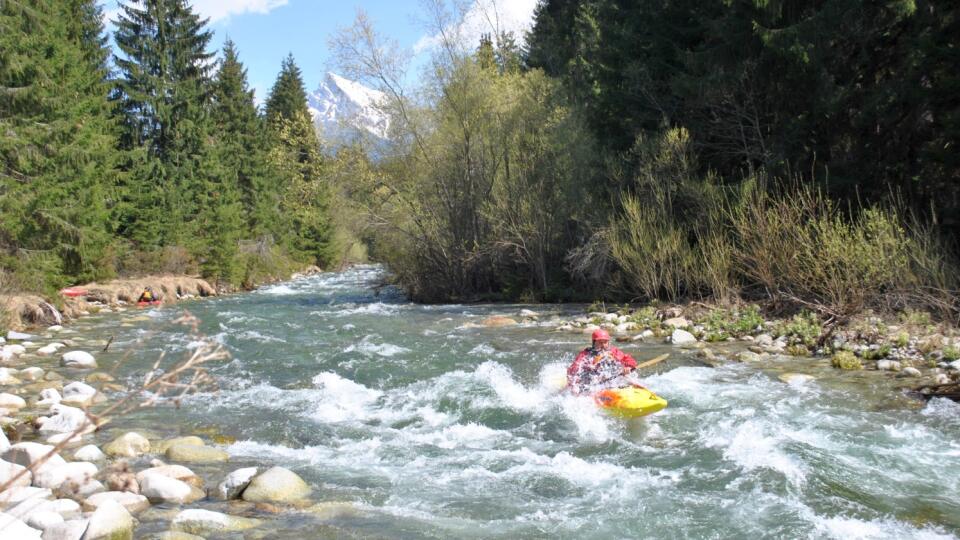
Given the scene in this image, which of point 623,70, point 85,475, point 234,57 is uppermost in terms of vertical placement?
point 234,57

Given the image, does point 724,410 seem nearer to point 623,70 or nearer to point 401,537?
point 401,537

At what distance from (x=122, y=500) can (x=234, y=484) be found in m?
0.92

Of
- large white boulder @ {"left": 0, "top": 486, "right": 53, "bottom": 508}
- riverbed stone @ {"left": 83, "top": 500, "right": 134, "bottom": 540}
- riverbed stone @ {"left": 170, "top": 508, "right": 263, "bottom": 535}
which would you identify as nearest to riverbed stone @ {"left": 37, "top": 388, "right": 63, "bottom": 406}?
large white boulder @ {"left": 0, "top": 486, "right": 53, "bottom": 508}

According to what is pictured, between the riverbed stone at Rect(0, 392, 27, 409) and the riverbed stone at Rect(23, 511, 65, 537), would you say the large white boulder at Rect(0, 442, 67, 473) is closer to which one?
the riverbed stone at Rect(23, 511, 65, 537)

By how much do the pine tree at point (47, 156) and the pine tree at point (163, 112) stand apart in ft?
14.4

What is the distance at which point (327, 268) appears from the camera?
50.2 meters

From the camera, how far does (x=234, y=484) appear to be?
256 inches

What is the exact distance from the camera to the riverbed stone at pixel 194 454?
7508 mm

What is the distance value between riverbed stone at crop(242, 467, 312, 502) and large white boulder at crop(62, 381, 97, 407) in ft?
14.7

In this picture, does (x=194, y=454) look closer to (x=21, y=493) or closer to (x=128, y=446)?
(x=128, y=446)

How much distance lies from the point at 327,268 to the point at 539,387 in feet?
136

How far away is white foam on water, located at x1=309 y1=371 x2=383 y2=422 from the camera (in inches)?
374

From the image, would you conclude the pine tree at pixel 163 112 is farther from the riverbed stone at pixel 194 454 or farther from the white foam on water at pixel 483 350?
the riverbed stone at pixel 194 454

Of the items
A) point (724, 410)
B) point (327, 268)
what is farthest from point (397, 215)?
point (327, 268)
